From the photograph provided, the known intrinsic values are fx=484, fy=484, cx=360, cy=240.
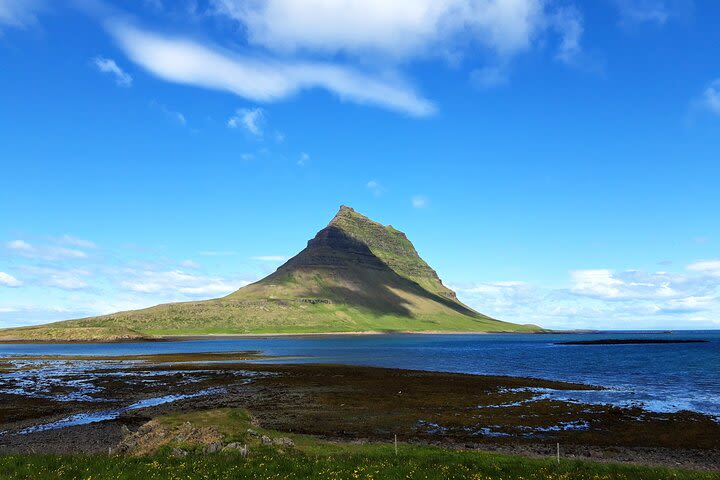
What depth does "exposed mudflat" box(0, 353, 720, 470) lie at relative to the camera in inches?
1575

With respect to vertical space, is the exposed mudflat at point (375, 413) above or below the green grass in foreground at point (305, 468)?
below

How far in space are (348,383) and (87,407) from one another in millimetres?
38051

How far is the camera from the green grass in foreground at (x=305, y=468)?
21469mm

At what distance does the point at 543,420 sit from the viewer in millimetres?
49188

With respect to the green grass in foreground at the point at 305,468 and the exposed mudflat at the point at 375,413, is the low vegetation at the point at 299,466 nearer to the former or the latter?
the green grass in foreground at the point at 305,468

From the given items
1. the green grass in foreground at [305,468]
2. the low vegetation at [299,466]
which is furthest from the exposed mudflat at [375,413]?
the green grass in foreground at [305,468]

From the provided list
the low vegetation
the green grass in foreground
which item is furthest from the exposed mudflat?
the green grass in foreground

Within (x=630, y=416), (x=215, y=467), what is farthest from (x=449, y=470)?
(x=630, y=416)

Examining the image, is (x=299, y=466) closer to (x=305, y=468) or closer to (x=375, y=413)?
(x=305, y=468)

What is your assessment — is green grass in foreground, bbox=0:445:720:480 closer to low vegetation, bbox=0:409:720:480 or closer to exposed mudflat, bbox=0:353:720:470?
low vegetation, bbox=0:409:720:480

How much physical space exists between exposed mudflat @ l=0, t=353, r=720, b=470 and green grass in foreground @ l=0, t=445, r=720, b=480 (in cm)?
1076

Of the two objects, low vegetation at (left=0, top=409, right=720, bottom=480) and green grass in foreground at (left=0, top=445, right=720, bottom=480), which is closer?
green grass in foreground at (left=0, top=445, right=720, bottom=480)

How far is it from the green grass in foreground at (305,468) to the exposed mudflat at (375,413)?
1076 centimetres

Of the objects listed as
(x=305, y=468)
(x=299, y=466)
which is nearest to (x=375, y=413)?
(x=299, y=466)
